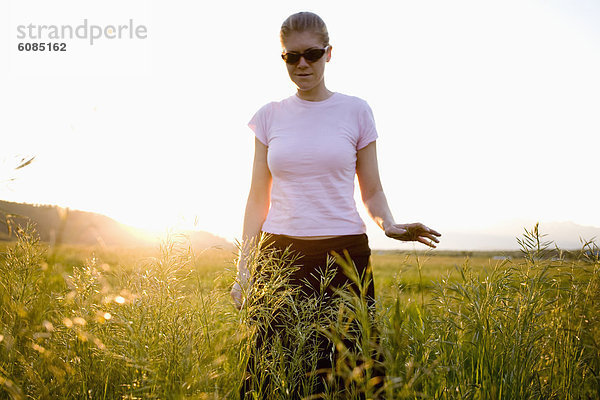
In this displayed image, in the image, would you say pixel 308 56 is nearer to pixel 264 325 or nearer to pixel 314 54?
pixel 314 54

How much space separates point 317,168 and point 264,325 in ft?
3.34

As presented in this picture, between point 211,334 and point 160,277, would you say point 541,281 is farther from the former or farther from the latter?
point 160,277

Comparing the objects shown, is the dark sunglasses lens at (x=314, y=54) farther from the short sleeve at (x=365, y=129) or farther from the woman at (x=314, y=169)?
the short sleeve at (x=365, y=129)

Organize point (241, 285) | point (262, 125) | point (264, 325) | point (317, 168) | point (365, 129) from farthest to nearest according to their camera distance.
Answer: point (262, 125), point (365, 129), point (317, 168), point (264, 325), point (241, 285)

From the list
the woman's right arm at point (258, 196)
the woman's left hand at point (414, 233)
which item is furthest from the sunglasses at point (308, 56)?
the woman's left hand at point (414, 233)

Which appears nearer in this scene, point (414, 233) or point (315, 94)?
point (414, 233)

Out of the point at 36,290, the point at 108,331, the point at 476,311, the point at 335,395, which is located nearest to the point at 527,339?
the point at 476,311

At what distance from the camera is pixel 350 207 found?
8.62ft

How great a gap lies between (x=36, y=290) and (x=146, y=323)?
1.29 m

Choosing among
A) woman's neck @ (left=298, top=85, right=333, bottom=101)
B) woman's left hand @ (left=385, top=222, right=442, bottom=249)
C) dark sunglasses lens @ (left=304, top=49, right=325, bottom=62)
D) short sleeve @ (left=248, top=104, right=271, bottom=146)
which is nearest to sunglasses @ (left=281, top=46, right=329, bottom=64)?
dark sunglasses lens @ (left=304, top=49, right=325, bottom=62)

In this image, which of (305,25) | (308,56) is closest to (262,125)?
(308,56)

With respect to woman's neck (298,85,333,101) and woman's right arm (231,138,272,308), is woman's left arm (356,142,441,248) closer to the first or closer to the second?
woman's neck (298,85,333,101)

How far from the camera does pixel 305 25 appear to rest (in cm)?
266

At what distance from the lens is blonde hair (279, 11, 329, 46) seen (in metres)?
2.65
